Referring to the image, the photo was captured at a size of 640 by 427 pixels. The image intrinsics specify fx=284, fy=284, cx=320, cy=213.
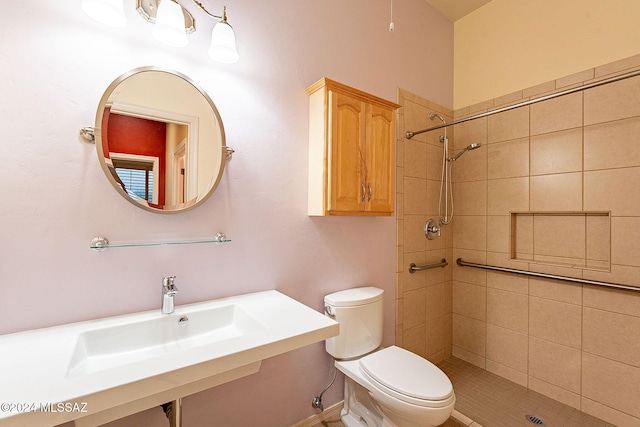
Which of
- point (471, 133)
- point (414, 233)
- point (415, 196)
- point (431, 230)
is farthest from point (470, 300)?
point (471, 133)

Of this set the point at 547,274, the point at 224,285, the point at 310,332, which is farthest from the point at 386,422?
the point at 547,274

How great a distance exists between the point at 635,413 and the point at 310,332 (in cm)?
210

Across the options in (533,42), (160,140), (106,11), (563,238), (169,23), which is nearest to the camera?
(106,11)

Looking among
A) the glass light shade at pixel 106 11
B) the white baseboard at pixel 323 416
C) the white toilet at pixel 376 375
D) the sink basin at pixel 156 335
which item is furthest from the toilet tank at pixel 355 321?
the glass light shade at pixel 106 11

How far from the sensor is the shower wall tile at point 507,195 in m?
2.13

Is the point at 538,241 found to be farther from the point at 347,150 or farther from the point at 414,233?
the point at 347,150

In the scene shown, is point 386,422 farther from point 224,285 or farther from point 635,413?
point 635,413

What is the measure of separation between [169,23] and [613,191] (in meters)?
2.55

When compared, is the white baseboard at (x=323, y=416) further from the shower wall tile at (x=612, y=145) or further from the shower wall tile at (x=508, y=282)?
the shower wall tile at (x=612, y=145)

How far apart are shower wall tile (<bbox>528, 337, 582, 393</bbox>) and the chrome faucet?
7.86 feet

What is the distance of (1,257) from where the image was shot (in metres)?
0.97

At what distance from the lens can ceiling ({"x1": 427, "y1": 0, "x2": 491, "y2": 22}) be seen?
7.66 feet

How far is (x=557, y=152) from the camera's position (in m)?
1.98

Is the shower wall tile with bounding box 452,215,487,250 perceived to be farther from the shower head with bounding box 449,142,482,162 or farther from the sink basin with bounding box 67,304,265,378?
the sink basin with bounding box 67,304,265,378
